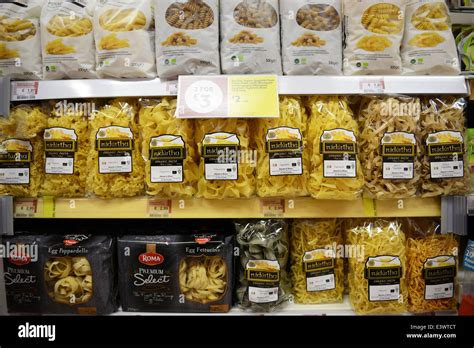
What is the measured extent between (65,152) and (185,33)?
23.0 inches

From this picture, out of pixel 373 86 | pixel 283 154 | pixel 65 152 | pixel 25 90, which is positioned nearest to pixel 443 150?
pixel 373 86

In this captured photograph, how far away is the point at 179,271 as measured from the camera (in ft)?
4.35

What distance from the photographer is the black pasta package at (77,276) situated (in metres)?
1.33

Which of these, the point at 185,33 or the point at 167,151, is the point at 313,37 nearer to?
the point at 185,33

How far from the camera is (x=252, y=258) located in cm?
132

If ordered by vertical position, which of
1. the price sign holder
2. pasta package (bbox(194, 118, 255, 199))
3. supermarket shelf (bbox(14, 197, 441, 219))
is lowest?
supermarket shelf (bbox(14, 197, 441, 219))

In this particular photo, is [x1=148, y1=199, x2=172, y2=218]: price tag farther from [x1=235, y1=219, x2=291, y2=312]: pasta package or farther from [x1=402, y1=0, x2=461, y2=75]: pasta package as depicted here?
[x1=402, y1=0, x2=461, y2=75]: pasta package

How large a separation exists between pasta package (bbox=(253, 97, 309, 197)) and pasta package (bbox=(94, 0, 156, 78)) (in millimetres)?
470

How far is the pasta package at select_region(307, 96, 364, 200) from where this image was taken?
3.97 feet

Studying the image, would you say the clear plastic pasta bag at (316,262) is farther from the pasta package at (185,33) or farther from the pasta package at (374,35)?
the pasta package at (185,33)

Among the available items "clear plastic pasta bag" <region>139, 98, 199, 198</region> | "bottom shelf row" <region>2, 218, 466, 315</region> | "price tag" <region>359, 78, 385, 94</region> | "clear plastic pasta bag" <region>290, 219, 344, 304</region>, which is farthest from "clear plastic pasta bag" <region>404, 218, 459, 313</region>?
"clear plastic pasta bag" <region>139, 98, 199, 198</region>

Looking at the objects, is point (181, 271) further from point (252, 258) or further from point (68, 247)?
point (68, 247)

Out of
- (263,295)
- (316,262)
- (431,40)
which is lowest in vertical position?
(263,295)
